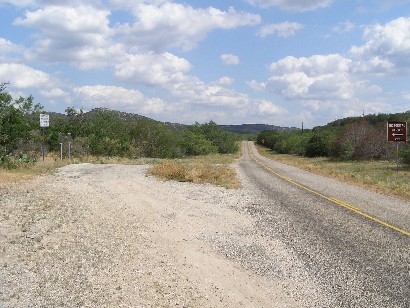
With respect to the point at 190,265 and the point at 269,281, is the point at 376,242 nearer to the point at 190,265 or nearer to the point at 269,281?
the point at 269,281

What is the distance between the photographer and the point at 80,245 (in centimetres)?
768

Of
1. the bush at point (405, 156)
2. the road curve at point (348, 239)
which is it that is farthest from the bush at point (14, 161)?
the bush at point (405, 156)

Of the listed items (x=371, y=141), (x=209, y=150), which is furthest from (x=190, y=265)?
(x=209, y=150)

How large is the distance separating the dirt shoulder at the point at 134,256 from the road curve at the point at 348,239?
404mm

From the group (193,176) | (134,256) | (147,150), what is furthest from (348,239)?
(147,150)

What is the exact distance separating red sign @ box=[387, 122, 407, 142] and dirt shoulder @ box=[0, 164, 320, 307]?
20.4 metres

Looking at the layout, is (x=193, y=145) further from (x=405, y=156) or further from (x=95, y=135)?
(x=405, y=156)

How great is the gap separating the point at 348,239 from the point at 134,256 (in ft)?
14.4

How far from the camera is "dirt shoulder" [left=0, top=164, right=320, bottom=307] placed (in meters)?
5.44

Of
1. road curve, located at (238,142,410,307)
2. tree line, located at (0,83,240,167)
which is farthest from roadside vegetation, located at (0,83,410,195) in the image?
road curve, located at (238,142,410,307)

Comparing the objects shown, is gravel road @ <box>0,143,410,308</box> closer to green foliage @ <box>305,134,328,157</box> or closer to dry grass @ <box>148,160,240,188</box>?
dry grass @ <box>148,160,240,188</box>

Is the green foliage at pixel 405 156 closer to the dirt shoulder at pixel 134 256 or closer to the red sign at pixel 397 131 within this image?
the red sign at pixel 397 131

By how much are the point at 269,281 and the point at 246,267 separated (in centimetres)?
71

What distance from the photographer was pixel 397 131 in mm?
29812
